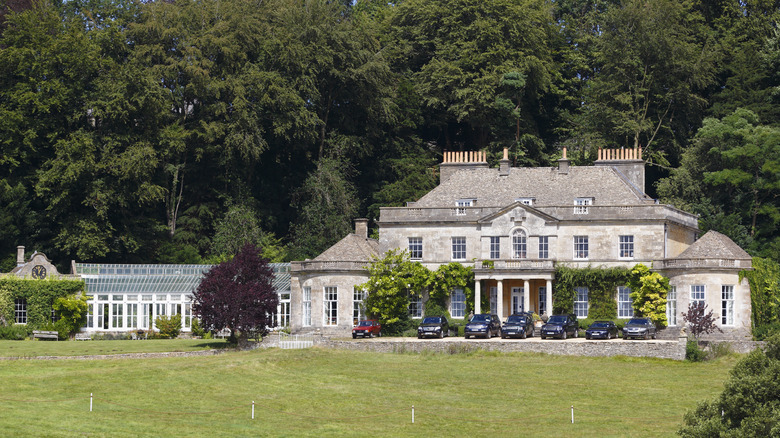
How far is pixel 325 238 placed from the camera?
78.6 m

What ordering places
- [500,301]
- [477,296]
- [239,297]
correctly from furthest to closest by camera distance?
[477,296] → [500,301] → [239,297]

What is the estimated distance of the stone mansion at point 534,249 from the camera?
201 feet

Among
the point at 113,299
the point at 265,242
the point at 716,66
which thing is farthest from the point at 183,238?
→ the point at 716,66

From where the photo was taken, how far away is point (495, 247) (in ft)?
214

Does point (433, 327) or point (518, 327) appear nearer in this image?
point (518, 327)

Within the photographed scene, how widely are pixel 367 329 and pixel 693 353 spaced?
1593 cm

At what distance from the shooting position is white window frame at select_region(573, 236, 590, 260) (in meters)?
64.2

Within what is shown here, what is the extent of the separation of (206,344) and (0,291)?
1510cm

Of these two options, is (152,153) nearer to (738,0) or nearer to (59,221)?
(59,221)

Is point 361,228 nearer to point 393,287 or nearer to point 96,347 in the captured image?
point 393,287

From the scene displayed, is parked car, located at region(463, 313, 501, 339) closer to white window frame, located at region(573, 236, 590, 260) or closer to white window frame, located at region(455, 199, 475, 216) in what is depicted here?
white window frame, located at region(573, 236, 590, 260)

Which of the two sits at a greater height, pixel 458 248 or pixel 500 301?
pixel 458 248

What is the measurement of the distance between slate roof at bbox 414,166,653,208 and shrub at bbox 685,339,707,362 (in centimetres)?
1393

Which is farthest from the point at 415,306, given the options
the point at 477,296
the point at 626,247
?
the point at 626,247
